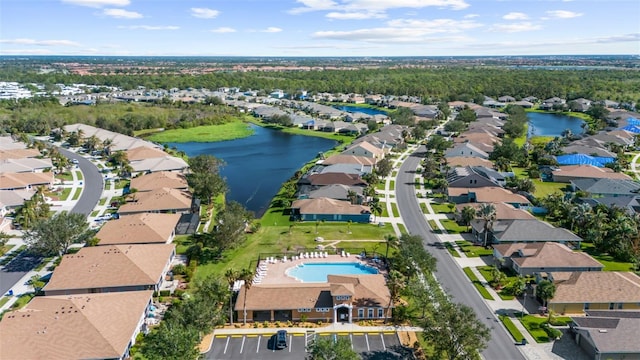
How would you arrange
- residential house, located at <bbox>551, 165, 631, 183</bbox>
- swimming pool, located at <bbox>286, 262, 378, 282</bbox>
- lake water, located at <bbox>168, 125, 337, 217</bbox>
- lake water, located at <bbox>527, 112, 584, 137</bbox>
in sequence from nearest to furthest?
swimming pool, located at <bbox>286, 262, 378, 282</bbox> → lake water, located at <bbox>168, 125, 337, 217</bbox> → residential house, located at <bbox>551, 165, 631, 183</bbox> → lake water, located at <bbox>527, 112, 584, 137</bbox>

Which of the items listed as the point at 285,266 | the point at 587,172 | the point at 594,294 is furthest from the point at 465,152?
the point at 285,266

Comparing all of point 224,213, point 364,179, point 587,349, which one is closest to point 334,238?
point 224,213

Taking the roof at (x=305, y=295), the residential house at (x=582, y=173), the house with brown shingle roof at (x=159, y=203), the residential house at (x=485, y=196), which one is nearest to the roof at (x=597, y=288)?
the roof at (x=305, y=295)

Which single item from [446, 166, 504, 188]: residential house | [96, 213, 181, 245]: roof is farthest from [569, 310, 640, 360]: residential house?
[96, 213, 181, 245]: roof

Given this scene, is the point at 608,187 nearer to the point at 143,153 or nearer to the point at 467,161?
the point at 467,161

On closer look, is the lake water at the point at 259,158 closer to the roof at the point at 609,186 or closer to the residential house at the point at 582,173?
the residential house at the point at 582,173

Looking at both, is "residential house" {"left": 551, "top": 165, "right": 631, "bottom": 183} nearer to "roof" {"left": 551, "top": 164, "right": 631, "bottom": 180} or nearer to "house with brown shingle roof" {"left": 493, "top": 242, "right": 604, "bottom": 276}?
"roof" {"left": 551, "top": 164, "right": 631, "bottom": 180}

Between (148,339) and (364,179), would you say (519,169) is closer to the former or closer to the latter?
(364,179)
